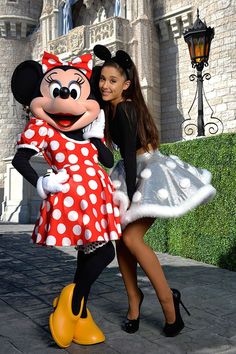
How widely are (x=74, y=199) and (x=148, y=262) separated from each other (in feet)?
2.05

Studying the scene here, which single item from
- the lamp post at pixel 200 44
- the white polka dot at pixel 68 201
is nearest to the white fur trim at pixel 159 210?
the white polka dot at pixel 68 201

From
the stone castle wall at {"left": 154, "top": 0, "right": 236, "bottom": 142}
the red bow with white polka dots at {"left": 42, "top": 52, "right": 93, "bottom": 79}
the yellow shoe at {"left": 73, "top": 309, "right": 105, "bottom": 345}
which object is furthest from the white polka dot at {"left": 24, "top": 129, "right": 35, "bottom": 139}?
the stone castle wall at {"left": 154, "top": 0, "right": 236, "bottom": 142}

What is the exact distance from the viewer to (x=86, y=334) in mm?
2582

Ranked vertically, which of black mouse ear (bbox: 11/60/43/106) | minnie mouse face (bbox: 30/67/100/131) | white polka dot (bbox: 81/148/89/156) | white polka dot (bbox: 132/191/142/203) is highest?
black mouse ear (bbox: 11/60/43/106)

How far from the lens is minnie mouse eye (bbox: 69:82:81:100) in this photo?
2684mm

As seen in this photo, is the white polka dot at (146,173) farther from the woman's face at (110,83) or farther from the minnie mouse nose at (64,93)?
the minnie mouse nose at (64,93)

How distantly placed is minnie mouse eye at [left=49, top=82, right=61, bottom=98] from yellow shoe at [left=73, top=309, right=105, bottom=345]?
4.76 feet

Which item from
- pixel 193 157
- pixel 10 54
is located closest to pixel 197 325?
pixel 193 157

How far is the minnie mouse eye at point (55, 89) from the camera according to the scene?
267 centimetres

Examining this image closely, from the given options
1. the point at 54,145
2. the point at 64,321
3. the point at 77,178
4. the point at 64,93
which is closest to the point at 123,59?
the point at 64,93

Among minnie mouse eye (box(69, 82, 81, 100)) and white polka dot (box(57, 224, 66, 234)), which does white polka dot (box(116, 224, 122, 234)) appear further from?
minnie mouse eye (box(69, 82, 81, 100))

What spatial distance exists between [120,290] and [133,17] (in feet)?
43.2

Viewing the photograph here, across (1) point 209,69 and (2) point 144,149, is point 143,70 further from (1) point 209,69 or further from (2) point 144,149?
(2) point 144,149

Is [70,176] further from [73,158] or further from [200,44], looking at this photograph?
[200,44]
